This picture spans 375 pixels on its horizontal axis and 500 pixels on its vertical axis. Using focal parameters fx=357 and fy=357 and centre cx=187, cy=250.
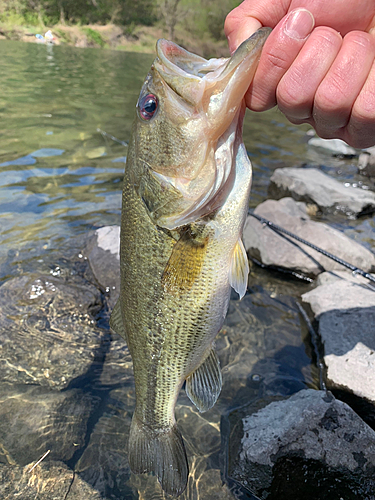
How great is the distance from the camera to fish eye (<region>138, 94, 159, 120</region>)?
→ 1859 millimetres

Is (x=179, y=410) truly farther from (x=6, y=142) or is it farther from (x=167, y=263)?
(x=6, y=142)

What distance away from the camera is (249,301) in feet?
17.6

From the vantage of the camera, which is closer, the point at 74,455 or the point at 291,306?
the point at 74,455

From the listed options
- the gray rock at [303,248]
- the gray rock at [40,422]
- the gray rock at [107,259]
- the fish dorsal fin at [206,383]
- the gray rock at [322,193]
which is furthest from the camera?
the gray rock at [322,193]

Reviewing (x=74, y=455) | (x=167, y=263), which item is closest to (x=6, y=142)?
(x=74, y=455)

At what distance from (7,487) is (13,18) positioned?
6450cm

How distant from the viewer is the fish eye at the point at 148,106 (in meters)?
1.86

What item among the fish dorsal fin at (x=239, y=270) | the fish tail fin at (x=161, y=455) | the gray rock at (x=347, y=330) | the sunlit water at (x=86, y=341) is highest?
the fish dorsal fin at (x=239, y=270)

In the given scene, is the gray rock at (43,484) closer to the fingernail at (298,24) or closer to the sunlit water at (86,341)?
the sunlit water at (86,341)

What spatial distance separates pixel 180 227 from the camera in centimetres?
200

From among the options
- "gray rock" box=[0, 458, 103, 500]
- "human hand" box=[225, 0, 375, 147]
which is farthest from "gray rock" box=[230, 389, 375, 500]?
"human hand" box=[225, 0, 375, 147]

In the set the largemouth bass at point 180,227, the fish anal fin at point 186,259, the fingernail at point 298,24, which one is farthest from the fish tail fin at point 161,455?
the fingernail at point 298,24

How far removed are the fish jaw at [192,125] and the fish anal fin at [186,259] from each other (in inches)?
4.2

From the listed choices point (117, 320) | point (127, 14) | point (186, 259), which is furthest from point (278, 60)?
point (127, 14)
